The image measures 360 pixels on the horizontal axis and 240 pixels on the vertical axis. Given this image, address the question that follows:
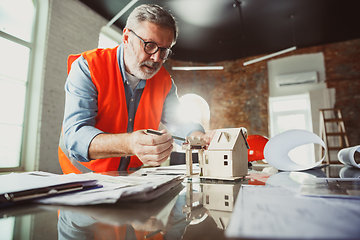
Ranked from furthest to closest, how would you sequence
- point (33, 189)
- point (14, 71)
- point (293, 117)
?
point (293, 117), point (14, 71), point (33, 189)

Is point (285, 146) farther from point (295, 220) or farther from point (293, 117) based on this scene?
point (293, 117)

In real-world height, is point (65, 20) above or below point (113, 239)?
above

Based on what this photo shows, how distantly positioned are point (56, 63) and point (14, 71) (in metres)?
0.63

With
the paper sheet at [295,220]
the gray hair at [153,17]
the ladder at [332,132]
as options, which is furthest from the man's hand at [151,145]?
the ladder at [332,132]

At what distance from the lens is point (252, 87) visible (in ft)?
23.0

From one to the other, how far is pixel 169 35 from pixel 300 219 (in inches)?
52.0

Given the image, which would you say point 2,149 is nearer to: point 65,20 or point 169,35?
point 65,20

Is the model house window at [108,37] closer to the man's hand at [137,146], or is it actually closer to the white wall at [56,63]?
the white wall at [56,63]

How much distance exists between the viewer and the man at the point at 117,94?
106 centimetres

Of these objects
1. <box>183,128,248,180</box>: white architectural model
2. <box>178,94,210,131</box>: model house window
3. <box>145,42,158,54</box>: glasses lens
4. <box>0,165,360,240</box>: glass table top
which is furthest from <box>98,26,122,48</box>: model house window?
<box>0,165,360,240</box>: glass table top

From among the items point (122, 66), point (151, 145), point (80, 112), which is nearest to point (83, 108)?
point (80, 112)

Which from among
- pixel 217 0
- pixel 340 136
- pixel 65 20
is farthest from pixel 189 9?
pixel 340 136

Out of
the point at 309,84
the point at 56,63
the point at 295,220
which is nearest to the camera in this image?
the point at 295,220

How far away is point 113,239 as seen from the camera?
10.8 inches
